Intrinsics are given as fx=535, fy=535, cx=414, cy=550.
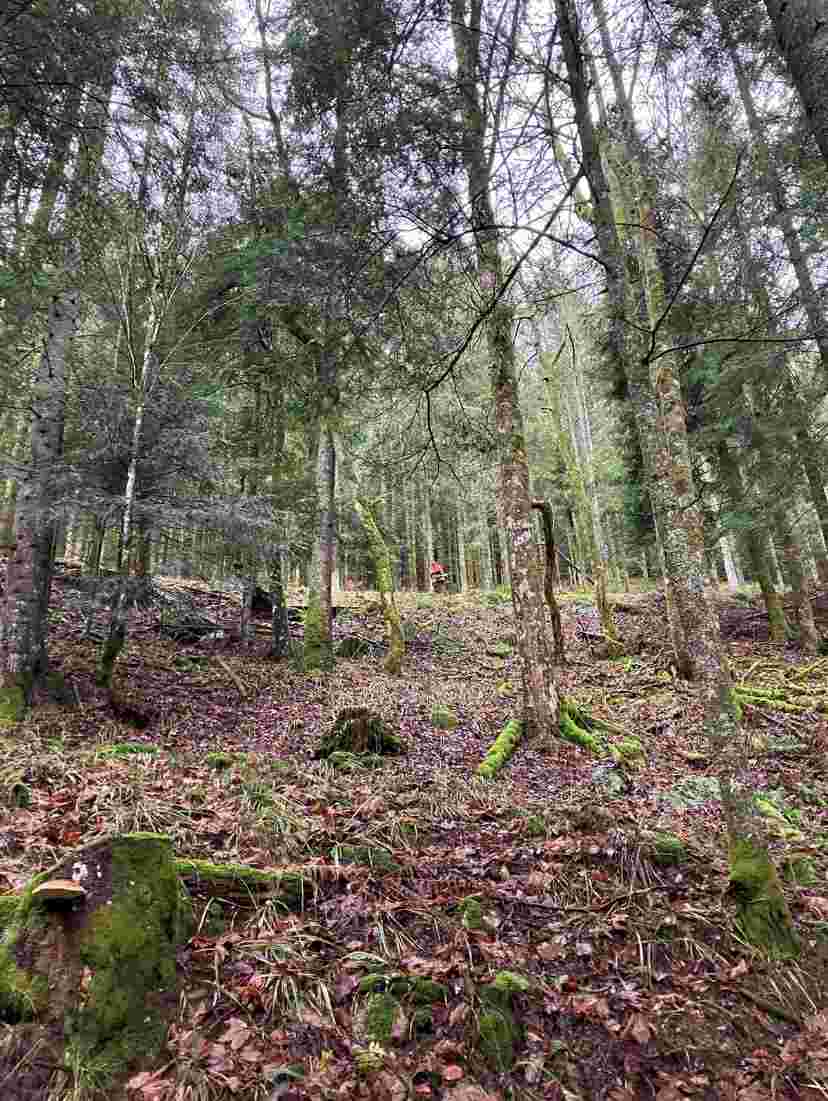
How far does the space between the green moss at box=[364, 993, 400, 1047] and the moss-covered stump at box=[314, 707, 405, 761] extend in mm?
3379

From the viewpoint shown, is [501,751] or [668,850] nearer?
[668,850]

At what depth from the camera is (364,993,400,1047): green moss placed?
7.98 feet

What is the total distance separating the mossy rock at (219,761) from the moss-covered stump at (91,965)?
9.52 feet

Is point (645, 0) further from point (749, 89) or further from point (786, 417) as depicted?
point (786, 417)

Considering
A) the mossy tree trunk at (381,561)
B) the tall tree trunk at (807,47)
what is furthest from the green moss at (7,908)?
the tall tree trunk at (807,47)

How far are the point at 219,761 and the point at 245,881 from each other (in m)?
2.59

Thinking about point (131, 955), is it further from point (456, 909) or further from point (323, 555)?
point (323, 555)

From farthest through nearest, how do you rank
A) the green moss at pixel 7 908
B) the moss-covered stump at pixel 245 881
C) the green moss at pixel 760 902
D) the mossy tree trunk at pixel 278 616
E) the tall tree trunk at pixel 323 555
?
the tall tree trunk at pixel 323 555 < the mossy tree trunk at pixel 278 616 < the green moss at pixel 760 902 < the moss-covered stump at pixel 245 881 < the green moss at pixel 7 908

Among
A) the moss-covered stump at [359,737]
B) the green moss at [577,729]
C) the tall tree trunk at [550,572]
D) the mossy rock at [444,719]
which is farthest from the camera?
the tall tree trunk at [550,572]

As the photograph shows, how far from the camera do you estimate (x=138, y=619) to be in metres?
10.9

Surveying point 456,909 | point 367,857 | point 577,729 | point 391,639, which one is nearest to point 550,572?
point 391,639

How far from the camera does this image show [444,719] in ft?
25.0

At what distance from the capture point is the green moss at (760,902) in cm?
314

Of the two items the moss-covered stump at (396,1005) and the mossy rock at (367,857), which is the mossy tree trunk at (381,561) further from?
the moss-covered stump at (396,1005)
